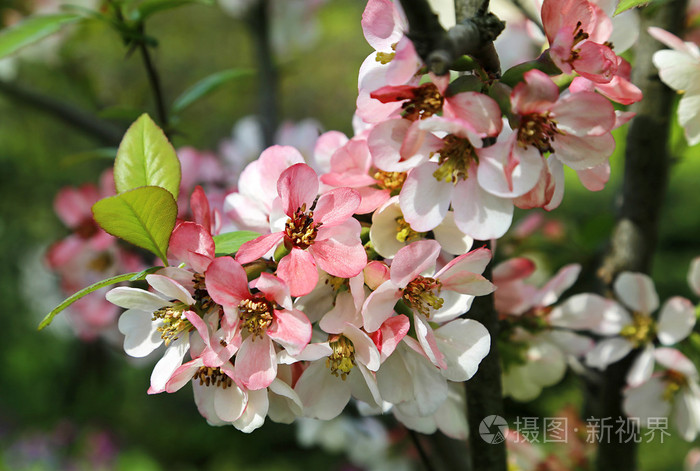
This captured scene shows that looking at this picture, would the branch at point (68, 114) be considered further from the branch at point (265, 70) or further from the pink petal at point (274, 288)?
the pink petal at point (274, 288)

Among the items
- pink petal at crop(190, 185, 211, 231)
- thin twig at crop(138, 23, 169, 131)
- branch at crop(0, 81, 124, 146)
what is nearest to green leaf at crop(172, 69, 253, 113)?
thin twig at crop(138, 23, 169, 131)

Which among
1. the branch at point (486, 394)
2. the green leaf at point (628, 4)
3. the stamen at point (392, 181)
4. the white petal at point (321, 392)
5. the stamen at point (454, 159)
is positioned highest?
the green leaf at point (628, 4)

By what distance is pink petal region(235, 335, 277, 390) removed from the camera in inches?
18.8

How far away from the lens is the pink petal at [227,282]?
46 cm

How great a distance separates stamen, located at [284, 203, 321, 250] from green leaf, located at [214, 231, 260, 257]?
1.9 inches

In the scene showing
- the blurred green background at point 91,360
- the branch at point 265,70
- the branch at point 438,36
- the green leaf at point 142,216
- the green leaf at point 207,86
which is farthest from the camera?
the blurred green background at point 91,360

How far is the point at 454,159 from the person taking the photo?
0.48 meters

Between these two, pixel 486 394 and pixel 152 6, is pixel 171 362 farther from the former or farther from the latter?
pixel 152 6

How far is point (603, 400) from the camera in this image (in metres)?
0.94

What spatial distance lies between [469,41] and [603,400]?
719 millimetres

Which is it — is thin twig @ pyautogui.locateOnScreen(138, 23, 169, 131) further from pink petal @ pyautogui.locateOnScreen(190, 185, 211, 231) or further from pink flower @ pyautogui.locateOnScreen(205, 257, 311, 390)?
pink flower @ pyautogui.locateOnScreen(205, 257, 311, 390)

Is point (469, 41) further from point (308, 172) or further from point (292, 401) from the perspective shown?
point (292, 401)

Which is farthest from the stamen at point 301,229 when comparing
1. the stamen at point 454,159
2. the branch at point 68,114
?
the branch at point 68,114

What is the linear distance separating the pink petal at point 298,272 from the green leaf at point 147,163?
0.16 metres
